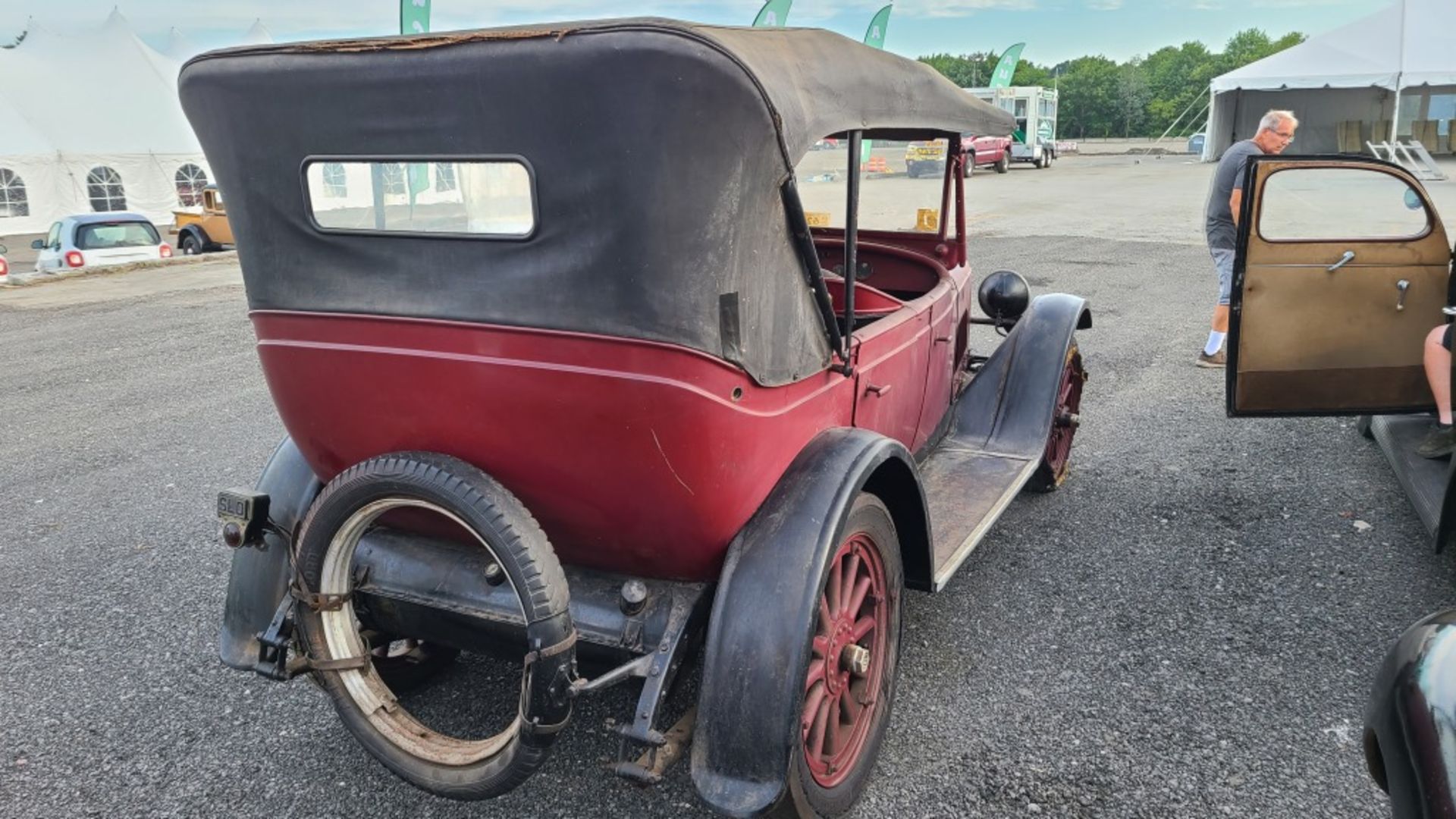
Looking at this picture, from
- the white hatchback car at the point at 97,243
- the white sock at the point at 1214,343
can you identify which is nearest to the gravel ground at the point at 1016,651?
the white sock at the point at 1214,343

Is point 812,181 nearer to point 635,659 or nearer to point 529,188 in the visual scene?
point 529,188

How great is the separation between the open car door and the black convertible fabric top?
2.70 metres

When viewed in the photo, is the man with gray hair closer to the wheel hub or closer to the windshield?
the windshield

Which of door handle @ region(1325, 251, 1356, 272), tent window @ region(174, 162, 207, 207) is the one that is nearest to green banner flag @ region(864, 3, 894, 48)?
tent window @ region(174, 162, 207, 207)

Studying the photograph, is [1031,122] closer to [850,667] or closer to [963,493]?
[963,493]

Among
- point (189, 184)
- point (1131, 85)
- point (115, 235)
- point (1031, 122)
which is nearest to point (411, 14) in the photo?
point (115, 235)

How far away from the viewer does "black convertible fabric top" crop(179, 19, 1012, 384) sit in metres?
1.89

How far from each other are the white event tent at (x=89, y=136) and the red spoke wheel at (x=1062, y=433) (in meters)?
23.8

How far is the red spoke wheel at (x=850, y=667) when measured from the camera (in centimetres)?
230

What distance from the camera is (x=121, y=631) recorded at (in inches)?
138

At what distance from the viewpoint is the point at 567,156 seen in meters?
1.95

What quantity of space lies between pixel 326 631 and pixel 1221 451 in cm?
449

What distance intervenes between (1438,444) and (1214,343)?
2617 mm

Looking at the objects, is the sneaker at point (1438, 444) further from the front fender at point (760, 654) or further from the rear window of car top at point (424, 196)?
the rear window of car top at point (424, 196)
